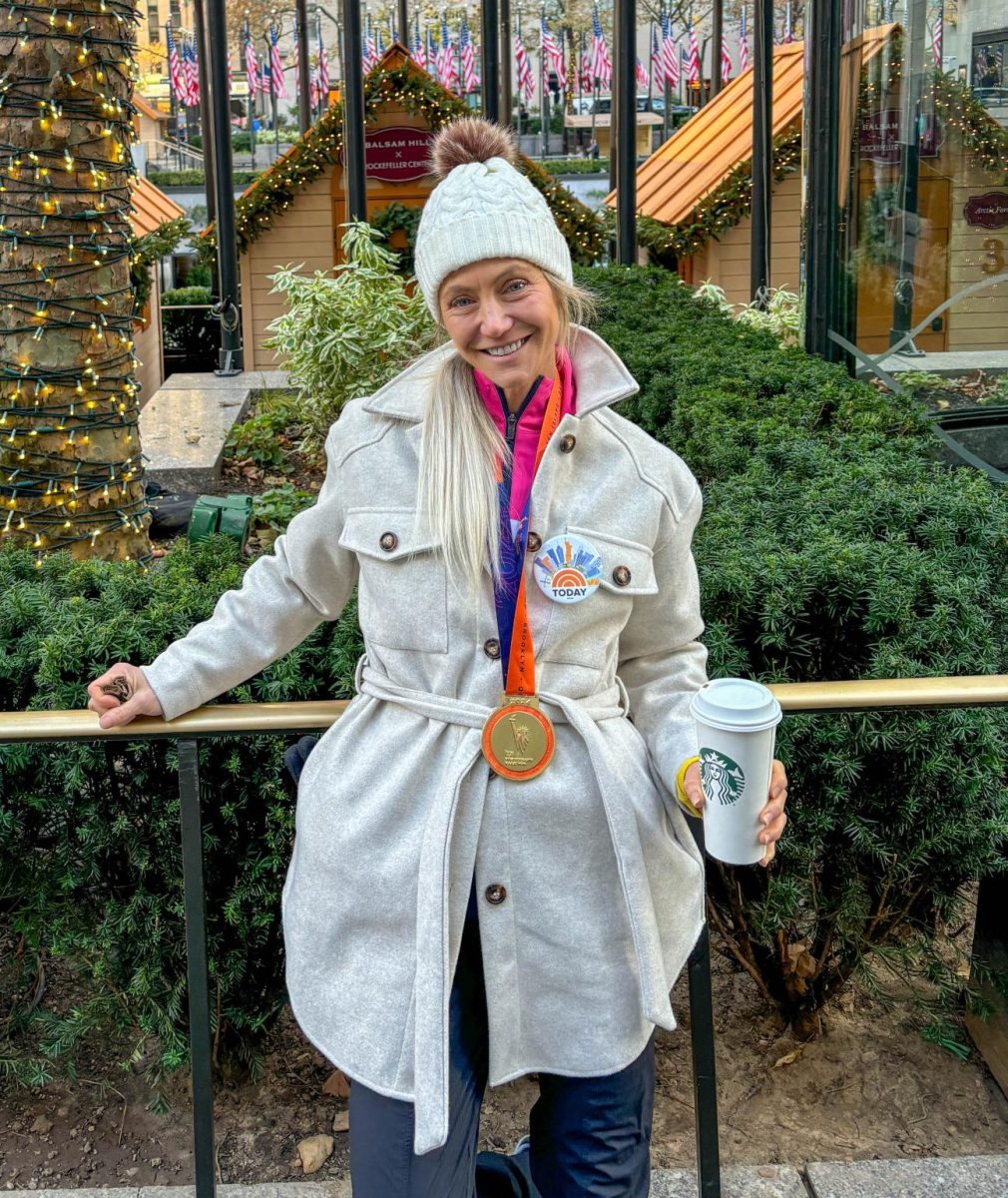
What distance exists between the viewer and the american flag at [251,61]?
50.6m

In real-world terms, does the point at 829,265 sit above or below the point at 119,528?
above

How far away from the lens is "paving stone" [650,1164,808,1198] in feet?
9.47

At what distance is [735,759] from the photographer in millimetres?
1865

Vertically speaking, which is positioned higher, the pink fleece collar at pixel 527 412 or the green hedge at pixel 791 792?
the pink fleece collar at pixel 527 412

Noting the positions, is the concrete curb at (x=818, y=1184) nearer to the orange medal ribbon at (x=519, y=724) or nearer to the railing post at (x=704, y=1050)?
the railing post at (x=704, y=1050)

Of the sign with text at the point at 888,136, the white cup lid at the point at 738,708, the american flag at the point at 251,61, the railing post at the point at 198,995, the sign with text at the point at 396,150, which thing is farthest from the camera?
the american flag at the point at 251,61

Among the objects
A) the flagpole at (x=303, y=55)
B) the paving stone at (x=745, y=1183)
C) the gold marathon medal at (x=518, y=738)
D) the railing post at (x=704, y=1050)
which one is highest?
the flagpole at (x=303, y=55)

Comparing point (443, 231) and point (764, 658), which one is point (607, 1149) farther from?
point (443, 231)

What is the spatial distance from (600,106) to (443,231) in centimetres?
6820

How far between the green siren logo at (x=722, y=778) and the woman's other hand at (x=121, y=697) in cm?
98

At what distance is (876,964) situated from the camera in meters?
3.79

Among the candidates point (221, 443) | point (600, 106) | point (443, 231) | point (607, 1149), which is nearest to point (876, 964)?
point (607, 1149)

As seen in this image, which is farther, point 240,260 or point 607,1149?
point 240,260

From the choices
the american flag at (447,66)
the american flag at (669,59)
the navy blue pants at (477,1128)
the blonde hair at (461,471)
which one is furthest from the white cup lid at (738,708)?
the american flag at (447,66)
